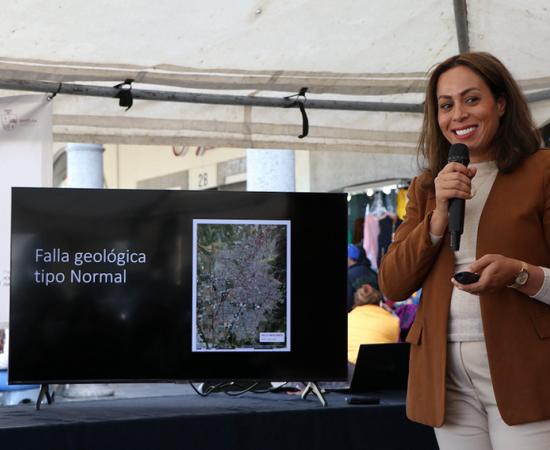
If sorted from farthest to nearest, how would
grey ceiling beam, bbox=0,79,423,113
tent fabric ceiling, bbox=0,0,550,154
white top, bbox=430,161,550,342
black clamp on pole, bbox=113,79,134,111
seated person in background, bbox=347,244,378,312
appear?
seated person in background, bbox=347,244,378,312, black clamp on pole, bbox=113,79,134,111, grey ceiling beam, bbox=0,79,423,113, tent fabric ceiling, bbox=0,0,550,154, white top, bbox=430,161,550,342

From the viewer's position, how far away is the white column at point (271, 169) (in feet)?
26.9

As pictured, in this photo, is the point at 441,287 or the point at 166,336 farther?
the point at 166,336

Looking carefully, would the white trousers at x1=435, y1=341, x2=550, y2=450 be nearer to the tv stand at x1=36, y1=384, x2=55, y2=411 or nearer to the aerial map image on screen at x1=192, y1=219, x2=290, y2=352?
the aerial map image on screen at x1=192, y1=219, x2=290, y2=352

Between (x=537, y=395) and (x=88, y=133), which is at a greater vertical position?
(x=88, y=133)

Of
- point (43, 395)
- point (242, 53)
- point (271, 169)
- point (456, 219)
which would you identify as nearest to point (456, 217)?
point (456, 219)

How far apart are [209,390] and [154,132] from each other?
1.81 meters

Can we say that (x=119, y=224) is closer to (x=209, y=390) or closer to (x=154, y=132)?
(x=209, y=390)

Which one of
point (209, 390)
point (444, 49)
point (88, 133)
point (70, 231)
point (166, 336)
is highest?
point (444, 49)

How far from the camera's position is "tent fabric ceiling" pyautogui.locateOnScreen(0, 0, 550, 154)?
3.83 meters

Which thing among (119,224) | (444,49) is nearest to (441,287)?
(119,224)

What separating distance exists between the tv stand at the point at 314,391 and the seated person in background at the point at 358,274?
342cm

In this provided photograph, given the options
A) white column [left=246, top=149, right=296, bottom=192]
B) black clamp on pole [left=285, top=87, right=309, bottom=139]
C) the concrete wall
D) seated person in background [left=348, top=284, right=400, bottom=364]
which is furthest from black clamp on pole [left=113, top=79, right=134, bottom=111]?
the concrete wall

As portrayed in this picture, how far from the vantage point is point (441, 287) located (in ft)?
6.67

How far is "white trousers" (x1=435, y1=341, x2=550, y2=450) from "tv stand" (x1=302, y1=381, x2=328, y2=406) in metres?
0.84
